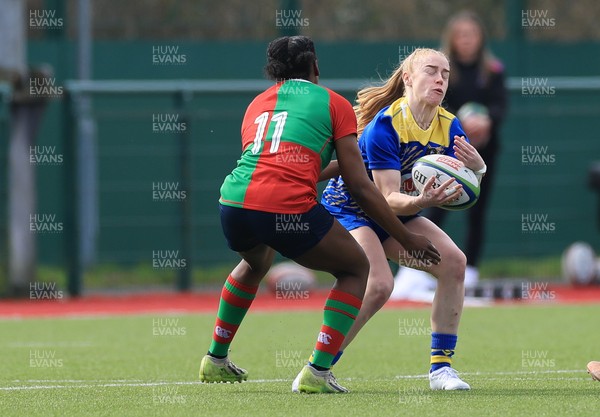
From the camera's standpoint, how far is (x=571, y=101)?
16.4m

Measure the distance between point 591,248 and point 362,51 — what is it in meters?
3.91

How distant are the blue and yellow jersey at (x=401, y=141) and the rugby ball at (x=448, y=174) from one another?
0.20 metres

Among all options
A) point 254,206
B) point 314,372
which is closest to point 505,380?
point 314,372

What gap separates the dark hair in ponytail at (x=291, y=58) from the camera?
6.51 meters

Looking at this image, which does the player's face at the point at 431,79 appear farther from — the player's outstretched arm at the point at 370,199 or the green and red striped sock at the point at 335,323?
the green and red striped sock at the point at 335,323

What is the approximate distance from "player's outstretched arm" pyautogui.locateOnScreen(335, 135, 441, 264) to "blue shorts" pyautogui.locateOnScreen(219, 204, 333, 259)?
8.1 inches

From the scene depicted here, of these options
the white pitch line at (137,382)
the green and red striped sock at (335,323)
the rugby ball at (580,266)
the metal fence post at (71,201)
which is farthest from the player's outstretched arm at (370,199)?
the rugby ball at (580,266)

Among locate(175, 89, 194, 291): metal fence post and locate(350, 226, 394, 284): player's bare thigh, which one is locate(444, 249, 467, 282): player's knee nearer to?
locate(350, 226, 394, 284): player's bare thigh

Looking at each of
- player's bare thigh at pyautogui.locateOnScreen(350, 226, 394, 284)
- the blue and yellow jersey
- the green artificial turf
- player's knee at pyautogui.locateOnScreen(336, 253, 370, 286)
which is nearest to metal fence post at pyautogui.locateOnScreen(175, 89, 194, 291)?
the green artificial turf

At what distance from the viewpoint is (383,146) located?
22.1ft

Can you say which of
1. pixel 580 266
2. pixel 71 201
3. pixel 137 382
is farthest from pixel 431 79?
pixel 580 266

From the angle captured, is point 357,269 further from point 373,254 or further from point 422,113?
point 422,113

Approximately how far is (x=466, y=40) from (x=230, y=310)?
21.9 ft

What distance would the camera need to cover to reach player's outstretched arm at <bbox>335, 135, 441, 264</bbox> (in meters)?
6.31
